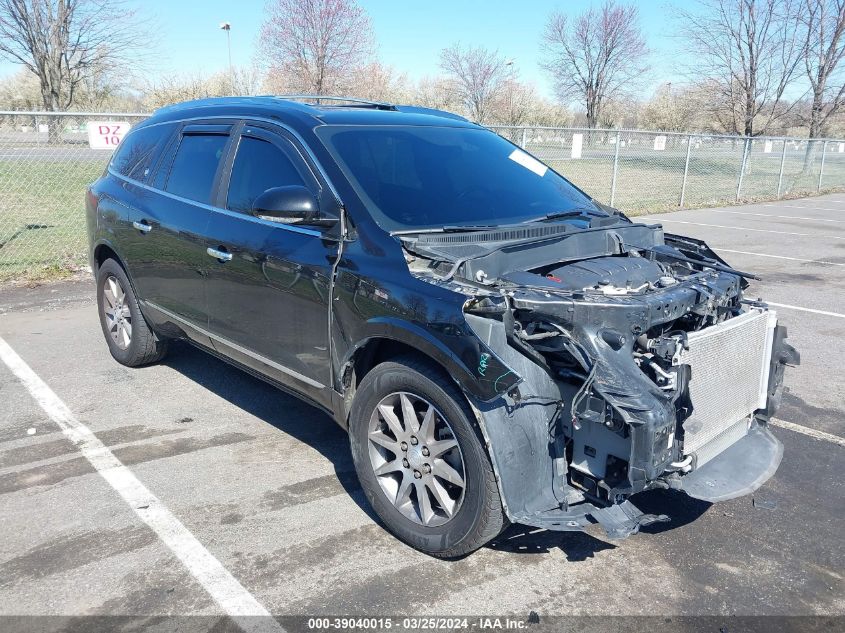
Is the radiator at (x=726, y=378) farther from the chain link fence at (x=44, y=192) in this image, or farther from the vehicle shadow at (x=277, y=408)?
the chain link fence at (x=44, y=192)

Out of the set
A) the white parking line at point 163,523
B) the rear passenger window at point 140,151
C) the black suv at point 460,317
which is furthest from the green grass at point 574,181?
the black suv at point 460,317

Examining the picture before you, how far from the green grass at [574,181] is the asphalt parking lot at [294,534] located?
5101 mm

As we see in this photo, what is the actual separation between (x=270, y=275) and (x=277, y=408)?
4.79 ft

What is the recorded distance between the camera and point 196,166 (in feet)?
14.5

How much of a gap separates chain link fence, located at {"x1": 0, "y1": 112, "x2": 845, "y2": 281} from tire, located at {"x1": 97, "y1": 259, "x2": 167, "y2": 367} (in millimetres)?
3724

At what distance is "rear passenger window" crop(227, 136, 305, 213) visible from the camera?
3.71m

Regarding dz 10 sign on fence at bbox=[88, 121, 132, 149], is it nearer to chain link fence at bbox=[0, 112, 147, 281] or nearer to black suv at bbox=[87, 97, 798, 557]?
chain link fence at bbox=[0, 112, 147, 281]

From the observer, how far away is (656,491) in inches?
148

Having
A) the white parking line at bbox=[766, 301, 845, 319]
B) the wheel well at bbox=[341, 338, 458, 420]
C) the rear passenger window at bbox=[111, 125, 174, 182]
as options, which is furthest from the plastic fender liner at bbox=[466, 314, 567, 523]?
the white parking line at bbox=[766, 301, 845, 319]

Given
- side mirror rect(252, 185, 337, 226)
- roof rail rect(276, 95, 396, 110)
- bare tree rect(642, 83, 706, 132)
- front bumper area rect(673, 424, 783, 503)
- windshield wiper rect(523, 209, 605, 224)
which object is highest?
bare tree rect(642, 83, 706, 132)

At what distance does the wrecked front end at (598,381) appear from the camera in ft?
8.82

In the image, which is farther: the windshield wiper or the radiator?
the windshield wiper

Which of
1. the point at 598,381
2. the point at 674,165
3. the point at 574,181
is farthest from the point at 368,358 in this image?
the point at 674,165

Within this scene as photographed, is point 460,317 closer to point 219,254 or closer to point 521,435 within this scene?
point 521,435
